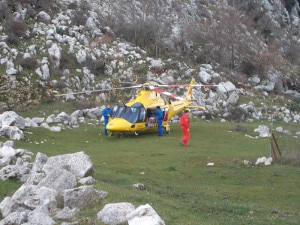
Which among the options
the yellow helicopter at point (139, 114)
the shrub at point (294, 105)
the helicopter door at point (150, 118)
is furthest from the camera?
the shrub at point (294, 105)

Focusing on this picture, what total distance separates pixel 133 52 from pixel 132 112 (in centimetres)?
1856

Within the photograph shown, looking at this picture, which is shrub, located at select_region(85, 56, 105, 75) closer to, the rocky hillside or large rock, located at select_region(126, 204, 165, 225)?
the rocky hillside

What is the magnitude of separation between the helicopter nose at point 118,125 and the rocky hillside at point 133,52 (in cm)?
767

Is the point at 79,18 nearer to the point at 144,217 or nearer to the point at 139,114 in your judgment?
the point at 139,114

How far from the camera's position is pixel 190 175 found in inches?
714

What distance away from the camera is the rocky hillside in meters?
38.6

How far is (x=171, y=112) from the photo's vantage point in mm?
31578

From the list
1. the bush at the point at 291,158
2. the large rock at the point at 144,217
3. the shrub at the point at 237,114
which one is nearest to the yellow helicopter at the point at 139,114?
the bush at the point at 291,158

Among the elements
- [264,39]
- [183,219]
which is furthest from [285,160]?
[264,39]

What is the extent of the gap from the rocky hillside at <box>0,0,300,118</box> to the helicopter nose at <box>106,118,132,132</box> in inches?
302

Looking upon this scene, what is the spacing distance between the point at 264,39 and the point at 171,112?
36402mm

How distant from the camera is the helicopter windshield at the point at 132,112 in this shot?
90.2 feet

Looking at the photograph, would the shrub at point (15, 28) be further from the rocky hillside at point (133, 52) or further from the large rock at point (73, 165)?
the large rock at point (73, 165)

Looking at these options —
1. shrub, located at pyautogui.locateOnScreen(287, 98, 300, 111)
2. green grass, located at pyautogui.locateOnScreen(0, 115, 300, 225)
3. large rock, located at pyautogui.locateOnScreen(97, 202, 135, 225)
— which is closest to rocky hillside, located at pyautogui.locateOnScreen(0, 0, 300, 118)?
shrub, located at pyautogui.locateOnScreen(287, 98, 300, 111)
